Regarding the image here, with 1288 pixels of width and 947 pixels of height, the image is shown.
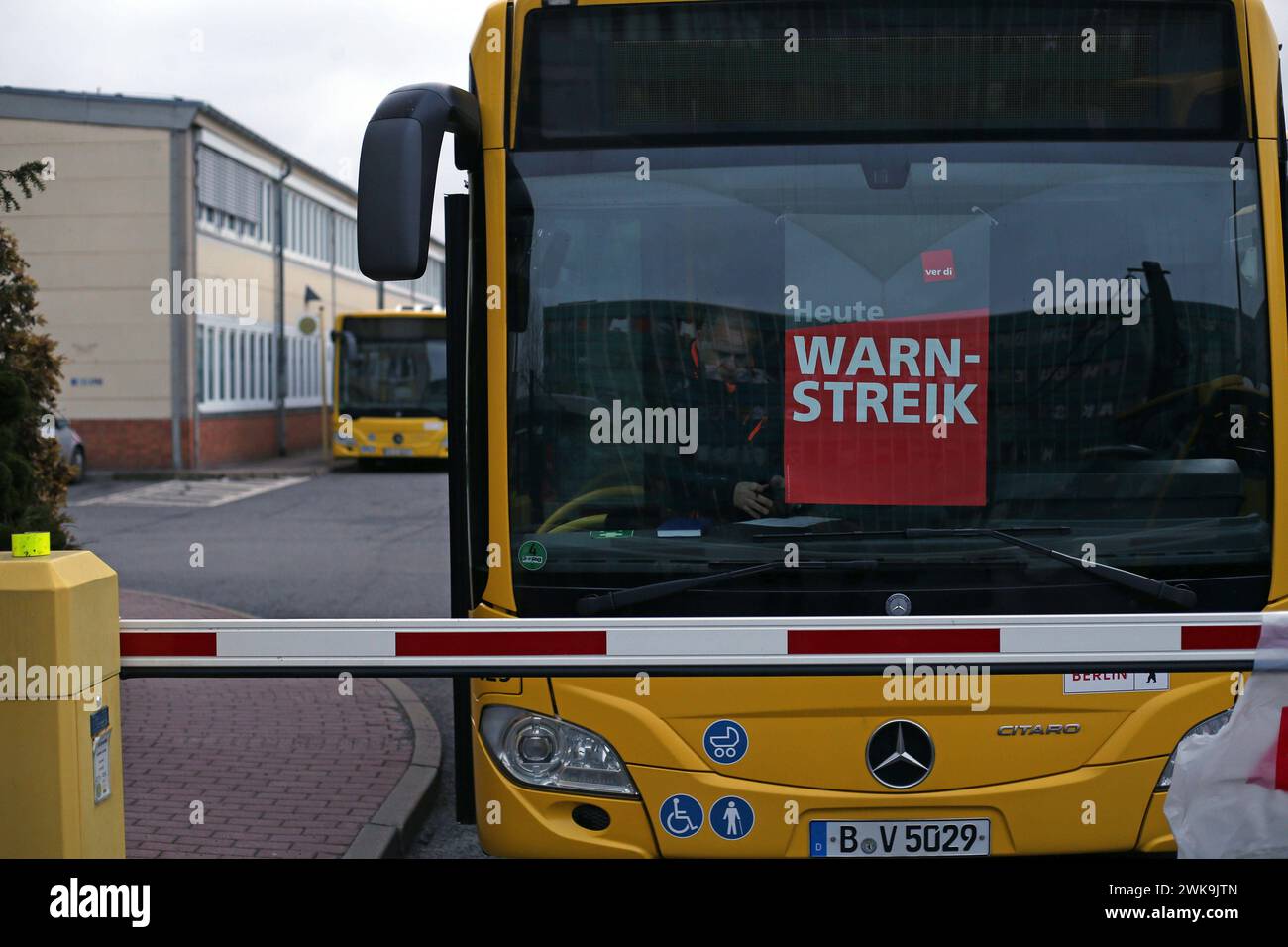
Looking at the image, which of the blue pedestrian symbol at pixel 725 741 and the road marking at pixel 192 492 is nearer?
the blue pedestrian symbol at pixel 725 741

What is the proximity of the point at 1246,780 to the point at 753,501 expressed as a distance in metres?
1.38

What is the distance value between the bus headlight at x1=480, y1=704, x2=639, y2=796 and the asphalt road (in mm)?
1733

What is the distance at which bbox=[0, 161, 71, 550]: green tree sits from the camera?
5930 mm

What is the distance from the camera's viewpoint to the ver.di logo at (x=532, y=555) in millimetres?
4016

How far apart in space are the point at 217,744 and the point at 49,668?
3.74 meters

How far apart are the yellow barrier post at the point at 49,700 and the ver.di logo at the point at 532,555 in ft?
3.72

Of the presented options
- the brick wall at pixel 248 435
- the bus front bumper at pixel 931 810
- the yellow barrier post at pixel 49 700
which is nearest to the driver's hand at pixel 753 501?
the bus front bumper at pixel 931 810

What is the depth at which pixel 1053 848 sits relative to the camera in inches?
151

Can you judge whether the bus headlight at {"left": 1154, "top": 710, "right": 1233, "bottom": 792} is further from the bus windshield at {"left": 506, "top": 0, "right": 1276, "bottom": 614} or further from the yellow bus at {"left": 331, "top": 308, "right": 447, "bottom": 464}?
the yellow bus at {"left": 331, "top": 308, "right": 447, "bottom": 464}

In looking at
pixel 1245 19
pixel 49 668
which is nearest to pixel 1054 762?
pixel 1245 19

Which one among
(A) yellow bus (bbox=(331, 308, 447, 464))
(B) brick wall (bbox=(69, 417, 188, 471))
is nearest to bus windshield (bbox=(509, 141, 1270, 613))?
(A) yellow bus (bbox=(331, 308, 447, 464))

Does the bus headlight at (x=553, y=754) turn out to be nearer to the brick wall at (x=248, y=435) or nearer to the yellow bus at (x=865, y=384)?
the yellow bus at (x=865, y=384)

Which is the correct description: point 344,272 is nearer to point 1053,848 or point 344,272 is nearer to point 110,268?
point 110,268

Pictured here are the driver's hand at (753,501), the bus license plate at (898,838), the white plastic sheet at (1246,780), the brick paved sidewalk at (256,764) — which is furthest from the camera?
the brick paved sidewalk at (256,764)
